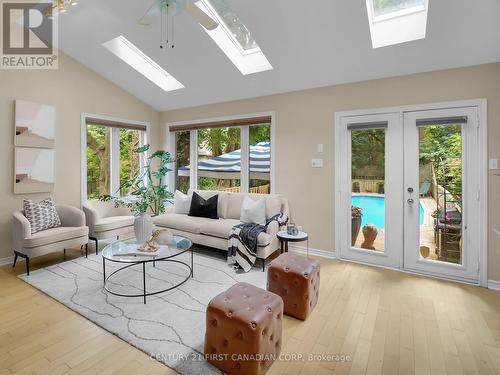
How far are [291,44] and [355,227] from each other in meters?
2.56

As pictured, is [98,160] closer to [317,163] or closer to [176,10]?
[176,10]

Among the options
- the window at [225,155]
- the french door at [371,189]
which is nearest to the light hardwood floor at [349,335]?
the french door at [371,189]

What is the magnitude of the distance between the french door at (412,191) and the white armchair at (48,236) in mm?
3656

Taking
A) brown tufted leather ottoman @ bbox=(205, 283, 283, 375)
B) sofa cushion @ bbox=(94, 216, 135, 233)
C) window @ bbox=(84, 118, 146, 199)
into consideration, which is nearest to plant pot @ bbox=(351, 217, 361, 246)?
brown tufted leather ottoman @ bbox=(205, 283, 283, 375)

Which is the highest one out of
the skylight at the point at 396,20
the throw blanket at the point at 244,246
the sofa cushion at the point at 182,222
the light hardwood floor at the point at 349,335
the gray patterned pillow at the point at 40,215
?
the skylight at the point at 396,20

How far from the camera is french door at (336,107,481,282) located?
317 centimetres

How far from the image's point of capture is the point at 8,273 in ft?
11.3

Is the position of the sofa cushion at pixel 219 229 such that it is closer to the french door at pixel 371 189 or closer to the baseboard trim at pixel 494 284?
the french door at pixel 371 189

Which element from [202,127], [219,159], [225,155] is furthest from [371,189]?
[202,127]

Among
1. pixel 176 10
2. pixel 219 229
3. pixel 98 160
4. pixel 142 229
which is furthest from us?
pixel 98 160

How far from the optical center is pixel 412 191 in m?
3.46

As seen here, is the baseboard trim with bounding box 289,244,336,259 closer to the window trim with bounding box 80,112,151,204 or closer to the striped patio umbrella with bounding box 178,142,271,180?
the striped patio umbrella with bounding box 178,142,271,180

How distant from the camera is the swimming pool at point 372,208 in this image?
370cm

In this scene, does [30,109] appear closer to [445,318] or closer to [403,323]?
[403,323]
